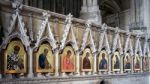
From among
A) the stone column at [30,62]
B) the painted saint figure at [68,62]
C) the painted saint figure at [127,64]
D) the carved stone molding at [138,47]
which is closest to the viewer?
the stone column at [30,62]

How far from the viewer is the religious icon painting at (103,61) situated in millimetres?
11241

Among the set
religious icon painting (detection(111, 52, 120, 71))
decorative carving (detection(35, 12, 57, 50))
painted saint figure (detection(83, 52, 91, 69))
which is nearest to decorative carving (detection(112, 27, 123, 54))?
religious icon painting (detection(111, 52, 120, 71))

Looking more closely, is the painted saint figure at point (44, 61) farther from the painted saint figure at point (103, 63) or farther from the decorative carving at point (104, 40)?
the painted saint figure at point (103, 63)

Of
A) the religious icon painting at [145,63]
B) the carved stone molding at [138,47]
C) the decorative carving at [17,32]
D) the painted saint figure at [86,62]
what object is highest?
the decorative carving at [17,32]

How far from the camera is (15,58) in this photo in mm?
7516

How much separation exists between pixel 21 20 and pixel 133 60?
7.65m

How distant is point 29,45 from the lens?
7.92m

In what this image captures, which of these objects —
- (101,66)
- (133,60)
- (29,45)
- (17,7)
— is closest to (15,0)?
(17,7)

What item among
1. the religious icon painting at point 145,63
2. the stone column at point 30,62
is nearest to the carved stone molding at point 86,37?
the stone column at point 30,62

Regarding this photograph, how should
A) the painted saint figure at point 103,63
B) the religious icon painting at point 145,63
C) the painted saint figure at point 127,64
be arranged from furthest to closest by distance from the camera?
the religious icon painting at point 145,63
the painted saint figure at point 127,64
the painted saint figure at point 103,63

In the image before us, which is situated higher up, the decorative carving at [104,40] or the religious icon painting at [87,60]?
the decorative carving at [104,40]

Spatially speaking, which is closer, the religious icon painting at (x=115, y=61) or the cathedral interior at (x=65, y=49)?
the cathedral interior at (x=65, y=49)

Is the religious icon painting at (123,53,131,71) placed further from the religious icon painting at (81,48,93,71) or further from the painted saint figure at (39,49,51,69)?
the painted saint figure at (39,49,51,69)

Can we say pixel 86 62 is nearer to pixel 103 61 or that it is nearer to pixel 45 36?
pixel 103 61
